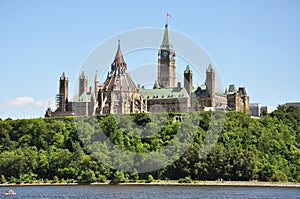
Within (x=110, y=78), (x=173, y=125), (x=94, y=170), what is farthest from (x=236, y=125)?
(x=110, y=78)

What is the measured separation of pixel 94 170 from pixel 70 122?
27.2 metres

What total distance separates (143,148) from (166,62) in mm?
69695

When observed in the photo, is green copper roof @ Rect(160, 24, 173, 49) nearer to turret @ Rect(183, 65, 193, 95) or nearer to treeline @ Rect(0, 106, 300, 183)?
turret @ Rect(183, 65, 193, 95)

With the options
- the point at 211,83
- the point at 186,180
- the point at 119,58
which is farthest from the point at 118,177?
the point at 119,58

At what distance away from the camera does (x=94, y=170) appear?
121 metres

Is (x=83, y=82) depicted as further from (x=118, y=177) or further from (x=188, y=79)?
(x=118, y=177)

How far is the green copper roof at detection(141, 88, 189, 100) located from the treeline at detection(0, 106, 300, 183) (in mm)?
21641

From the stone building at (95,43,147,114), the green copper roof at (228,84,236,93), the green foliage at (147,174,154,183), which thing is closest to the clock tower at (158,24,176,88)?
the green copper roof at (228,84,236,93)

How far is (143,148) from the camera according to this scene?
127 metres

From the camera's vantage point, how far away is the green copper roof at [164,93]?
6654 inches

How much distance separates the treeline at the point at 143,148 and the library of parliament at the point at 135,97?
15539mm

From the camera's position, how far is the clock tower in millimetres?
191500

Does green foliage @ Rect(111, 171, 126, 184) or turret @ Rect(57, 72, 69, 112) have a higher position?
turret @ Rect(57, 72, 69, 112)

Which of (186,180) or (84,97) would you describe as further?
(84,97)
